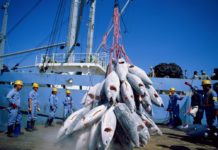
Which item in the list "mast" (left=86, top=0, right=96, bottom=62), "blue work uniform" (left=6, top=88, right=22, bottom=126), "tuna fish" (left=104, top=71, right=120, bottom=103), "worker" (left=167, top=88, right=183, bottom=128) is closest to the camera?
"tuna fish" (left=104, top=71, right=120, bottom=103)

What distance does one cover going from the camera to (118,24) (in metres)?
3.17

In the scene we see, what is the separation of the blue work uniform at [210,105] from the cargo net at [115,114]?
625 centimetres

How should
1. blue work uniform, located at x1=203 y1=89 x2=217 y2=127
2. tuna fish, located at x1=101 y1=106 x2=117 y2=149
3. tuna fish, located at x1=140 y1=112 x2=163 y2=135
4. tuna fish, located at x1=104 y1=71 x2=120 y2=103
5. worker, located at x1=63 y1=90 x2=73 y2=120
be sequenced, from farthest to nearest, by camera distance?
worker, located at x1=63 y1=90 x2=73 y2=120 < blue work uniform, located at x1=203 y1=89 x2=217 y2=127 < tuna fish, located at x1=140 y1=112 x2=163 y2=135 < tuna fish, located at x1=104 y1=71 x2=120 y2=103 < tuna fish, located at x1=101 y1=106 x2=117 y2=149

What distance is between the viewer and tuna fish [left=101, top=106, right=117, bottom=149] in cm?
252

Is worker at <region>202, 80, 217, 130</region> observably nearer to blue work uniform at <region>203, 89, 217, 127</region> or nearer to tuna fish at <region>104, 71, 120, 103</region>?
blue work uniform at <region>203, 89, 217, 127</region>

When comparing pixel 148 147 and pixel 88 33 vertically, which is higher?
pixel 88 33

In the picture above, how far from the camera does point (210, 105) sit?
8.72 m

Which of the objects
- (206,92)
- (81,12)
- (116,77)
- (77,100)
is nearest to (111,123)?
(116,77)

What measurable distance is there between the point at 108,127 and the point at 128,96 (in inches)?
19.3

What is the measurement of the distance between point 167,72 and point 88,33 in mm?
25838

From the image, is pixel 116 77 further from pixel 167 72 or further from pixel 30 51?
pixel 167 72

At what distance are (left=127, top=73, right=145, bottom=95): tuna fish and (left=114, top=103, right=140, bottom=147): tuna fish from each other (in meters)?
0.38

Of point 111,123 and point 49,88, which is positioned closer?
point 111,123

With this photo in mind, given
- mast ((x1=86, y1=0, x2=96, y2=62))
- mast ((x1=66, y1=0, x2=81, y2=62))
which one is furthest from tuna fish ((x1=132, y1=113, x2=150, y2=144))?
mast ((x1=86, y1=0, x2=96, y2=62))
